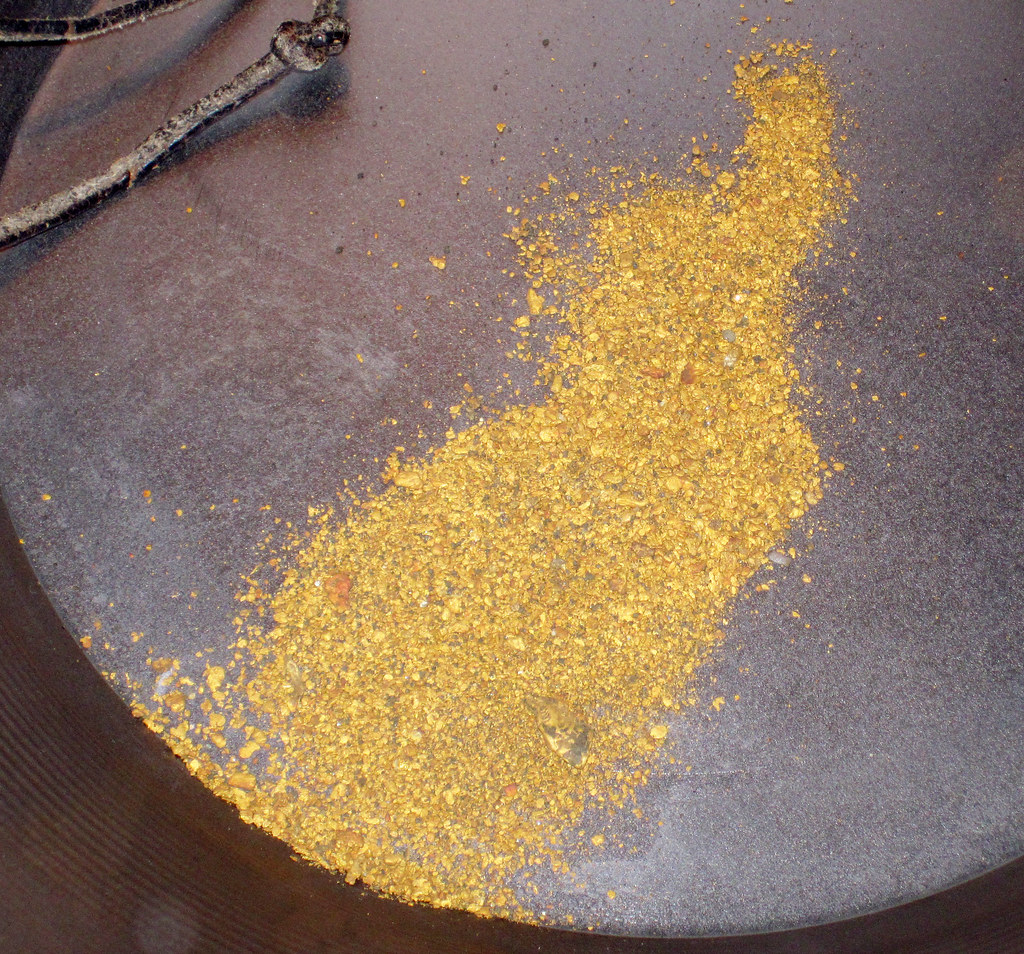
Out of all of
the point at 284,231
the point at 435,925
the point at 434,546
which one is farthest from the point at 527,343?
the point at 435,925

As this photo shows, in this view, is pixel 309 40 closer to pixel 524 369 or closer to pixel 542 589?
pixel 524 369

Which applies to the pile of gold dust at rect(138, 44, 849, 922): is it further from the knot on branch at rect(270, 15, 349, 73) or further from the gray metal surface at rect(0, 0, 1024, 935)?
the knot on branch at rect(270, 15, 349, 73)

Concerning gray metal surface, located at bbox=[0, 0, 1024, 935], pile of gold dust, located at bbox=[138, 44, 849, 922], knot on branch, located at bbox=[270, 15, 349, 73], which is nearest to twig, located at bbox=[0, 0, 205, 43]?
gray metal surface, located at bbox=[0, 0, 1024, 935]

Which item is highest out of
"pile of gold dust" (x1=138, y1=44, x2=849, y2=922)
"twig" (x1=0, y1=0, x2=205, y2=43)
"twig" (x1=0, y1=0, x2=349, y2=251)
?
"twig" (x1=0, y1=0, x2=205, y2=43)

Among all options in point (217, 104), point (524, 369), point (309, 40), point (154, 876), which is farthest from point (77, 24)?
point (154, 876)

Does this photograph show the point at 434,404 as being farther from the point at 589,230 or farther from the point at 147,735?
the point at 147,735

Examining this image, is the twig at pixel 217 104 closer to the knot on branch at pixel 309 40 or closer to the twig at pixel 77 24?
the knot on branch at pixel 309 40
